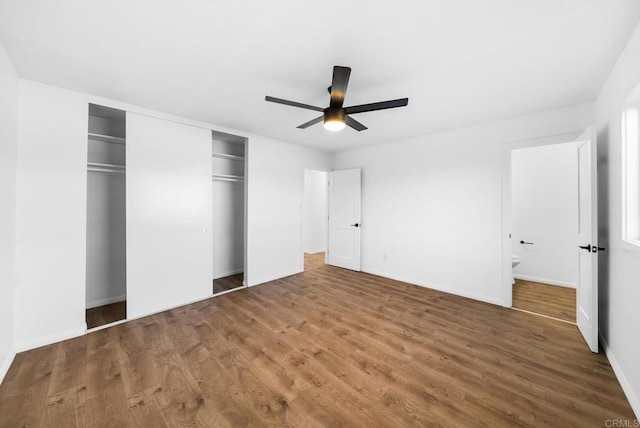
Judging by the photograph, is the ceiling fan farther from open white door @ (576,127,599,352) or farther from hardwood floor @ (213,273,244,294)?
hardwood floor @ (213,273,244,294)

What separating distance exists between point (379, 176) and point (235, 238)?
10.1ft

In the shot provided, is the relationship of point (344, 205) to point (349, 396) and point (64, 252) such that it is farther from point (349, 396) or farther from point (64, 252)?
point (64, 252)

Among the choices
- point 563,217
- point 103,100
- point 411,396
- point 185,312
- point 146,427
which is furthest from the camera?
point 563,217

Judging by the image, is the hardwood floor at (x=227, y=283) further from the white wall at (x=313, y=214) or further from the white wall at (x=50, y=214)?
the white wall at (x=313, y=214)

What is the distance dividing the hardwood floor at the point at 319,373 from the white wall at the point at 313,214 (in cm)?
389

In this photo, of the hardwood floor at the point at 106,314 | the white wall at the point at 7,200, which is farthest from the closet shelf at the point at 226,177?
the hardwood floor at the point at 106,314

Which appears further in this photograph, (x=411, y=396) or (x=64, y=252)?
(x=64, y=252)

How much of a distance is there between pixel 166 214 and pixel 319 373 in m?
2.68

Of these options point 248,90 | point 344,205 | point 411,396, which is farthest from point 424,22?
point 344,205

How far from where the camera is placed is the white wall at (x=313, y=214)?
684 centimetres

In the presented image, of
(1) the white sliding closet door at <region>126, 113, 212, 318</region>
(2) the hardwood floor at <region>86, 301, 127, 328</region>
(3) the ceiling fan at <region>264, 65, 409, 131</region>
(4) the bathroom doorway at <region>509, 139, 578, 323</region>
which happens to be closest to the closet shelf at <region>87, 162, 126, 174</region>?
(1) the white sliding closet door at <region>126, 113, 212, 318</region>

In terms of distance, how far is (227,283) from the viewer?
4148mm

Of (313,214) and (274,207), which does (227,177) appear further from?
(313,214)

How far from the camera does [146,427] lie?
146cm
